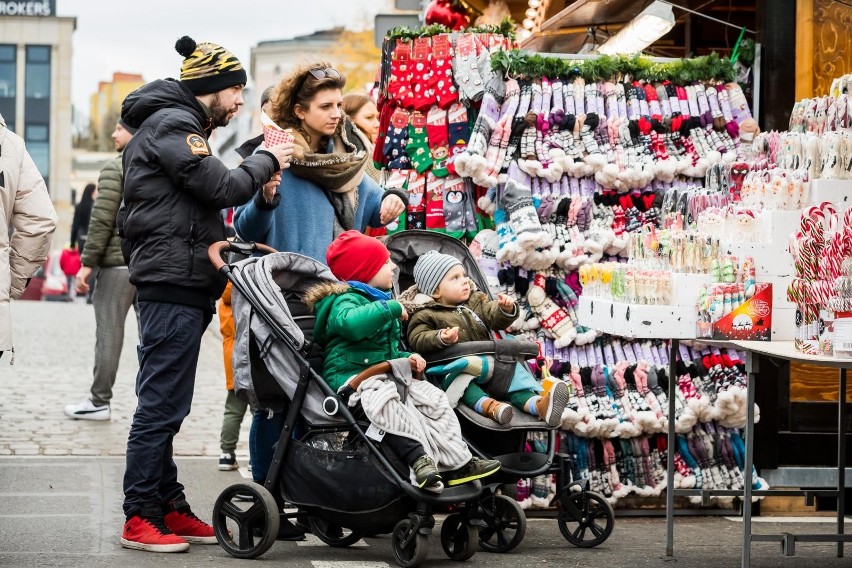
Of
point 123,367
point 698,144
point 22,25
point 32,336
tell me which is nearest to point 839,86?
point 698,144

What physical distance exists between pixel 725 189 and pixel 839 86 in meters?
0.74

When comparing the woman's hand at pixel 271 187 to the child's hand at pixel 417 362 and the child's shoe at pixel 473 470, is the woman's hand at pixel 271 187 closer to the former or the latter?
the child's hand at pixel 417 362

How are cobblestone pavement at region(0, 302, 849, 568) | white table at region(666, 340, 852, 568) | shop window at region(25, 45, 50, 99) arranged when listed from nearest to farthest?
white table at region(666, 340, 852, 568), cobblestone pavement at region(0, 302, 849, 568), shop window at region(25, 45, 50, 99)

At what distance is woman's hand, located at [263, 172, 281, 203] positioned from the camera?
6.30m

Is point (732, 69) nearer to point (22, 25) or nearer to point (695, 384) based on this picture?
point (695, 384)

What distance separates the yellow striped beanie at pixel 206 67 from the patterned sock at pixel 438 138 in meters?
1.67

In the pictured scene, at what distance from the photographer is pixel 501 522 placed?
246 inches

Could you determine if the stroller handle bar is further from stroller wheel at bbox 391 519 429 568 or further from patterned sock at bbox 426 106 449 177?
patterned sock at bbox 426 106 449 177

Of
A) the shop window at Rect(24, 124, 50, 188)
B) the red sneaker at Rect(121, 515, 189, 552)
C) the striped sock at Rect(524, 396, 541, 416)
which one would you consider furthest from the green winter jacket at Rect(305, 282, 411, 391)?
the shop window at Rect(24, 124, 50, 188)

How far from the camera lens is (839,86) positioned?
236 inches

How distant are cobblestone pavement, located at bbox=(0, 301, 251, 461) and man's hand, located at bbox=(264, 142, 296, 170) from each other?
339 centimetres

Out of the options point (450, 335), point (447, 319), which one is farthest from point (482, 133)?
point (450, 335)

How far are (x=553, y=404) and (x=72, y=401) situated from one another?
21.1 feet

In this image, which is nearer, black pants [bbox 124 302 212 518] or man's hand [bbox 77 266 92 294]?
black pants [bbox 124 302 212 518]
